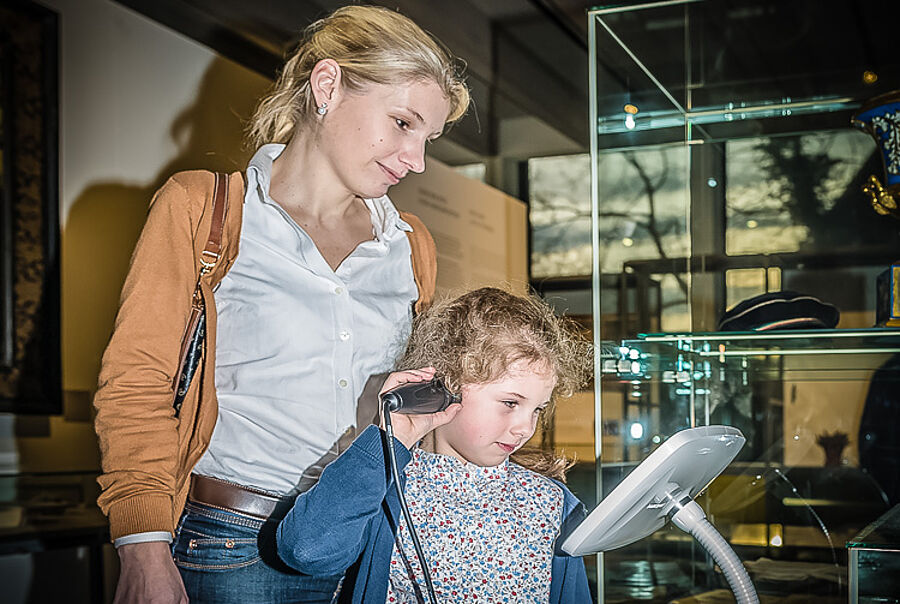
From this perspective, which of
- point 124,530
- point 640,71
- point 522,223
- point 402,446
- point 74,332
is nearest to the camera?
point 124,530

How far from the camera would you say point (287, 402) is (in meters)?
1.59

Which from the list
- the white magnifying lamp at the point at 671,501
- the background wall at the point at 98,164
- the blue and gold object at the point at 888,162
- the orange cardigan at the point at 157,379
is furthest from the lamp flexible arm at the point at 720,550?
the background wall at the point at 98,164

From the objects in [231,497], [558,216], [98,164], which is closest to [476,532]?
[231,497]

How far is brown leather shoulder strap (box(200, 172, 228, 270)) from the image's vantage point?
152 centimetres

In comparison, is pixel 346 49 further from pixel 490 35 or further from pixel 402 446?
pixel 490 35

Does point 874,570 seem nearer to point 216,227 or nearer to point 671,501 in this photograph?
point 671,501

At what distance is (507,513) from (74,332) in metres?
2.23

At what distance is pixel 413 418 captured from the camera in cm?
161

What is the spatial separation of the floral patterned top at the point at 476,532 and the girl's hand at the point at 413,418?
0.28 ft

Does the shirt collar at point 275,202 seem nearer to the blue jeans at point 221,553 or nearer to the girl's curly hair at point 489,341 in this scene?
the girl's curly hair at point 489,341

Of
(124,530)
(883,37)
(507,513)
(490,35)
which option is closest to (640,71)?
(883,37)

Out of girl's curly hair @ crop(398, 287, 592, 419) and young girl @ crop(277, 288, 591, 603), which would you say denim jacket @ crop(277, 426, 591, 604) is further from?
girl's curly hair @ crop(398, 287, 592, 419)

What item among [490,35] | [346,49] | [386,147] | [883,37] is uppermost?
[490,35]

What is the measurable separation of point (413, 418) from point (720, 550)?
0.53 metres
